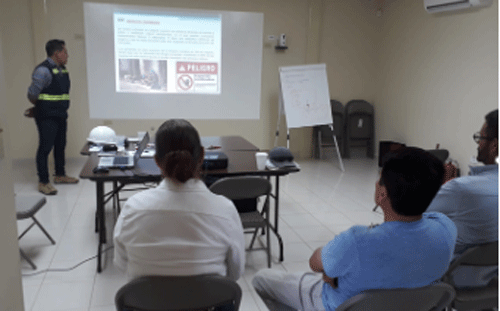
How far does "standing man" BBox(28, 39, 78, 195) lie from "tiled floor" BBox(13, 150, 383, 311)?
1.17ft

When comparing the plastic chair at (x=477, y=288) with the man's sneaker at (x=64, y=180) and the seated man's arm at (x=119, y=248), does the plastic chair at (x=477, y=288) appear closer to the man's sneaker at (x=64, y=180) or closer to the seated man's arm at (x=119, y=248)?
the seated man's arm at (x=119, y=248)

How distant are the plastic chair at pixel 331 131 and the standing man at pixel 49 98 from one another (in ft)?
12.8

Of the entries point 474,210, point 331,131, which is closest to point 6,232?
point 474,210

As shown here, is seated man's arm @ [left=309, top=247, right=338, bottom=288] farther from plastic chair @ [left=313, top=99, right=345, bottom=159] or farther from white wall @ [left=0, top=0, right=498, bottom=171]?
plastic chair @ [left=313, top=99, right=345, bottom=159]

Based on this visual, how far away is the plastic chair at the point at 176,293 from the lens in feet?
4.03

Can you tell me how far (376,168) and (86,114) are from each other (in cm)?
451

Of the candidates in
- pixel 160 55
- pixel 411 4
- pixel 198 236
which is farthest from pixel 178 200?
pixel 411 4

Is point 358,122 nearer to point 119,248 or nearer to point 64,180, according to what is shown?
point 64,180

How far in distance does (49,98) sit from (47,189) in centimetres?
101

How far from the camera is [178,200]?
131 cm

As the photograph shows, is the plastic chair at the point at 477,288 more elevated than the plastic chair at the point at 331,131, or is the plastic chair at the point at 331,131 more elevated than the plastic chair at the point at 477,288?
the plastic chair at the point at 331,131

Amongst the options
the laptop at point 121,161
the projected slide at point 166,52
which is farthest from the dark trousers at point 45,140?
the laptop at point 121,161

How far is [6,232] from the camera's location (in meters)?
1.60

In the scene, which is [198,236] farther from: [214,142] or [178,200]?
[214,142]
